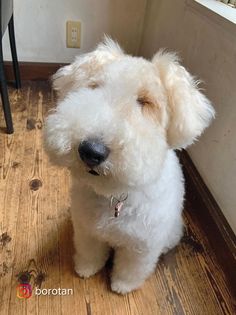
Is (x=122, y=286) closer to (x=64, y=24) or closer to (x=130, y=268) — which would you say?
(x=130, y=268)

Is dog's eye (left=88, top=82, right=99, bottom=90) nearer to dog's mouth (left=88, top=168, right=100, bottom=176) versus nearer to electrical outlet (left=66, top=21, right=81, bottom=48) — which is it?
dog's mouth (left=88, top=168, right=100, bottom=176)

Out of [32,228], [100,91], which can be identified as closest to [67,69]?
[100,91]

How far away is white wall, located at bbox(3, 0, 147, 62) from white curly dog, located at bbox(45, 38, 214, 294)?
3.87ft

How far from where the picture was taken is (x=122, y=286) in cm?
100

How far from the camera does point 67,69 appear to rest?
79cm

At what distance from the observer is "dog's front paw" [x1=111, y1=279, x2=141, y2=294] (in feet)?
3.27

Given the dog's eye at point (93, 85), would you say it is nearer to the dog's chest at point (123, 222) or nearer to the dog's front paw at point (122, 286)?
the dog's chest at point (123, 222)

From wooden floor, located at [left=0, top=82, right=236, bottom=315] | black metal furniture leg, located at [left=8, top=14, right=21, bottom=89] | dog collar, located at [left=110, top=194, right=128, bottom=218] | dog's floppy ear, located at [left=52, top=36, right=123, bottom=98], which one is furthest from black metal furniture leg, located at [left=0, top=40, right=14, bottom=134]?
dog collar, located at [left=110, top=194, right=128, bottom=218]

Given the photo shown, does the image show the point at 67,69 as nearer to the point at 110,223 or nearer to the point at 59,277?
the point at 110,223

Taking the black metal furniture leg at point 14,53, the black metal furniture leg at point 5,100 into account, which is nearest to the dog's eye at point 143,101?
the black metal furniture leg at point 5,100

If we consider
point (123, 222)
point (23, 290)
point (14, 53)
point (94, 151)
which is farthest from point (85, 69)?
point (14, 53)

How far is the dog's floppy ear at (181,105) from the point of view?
67 cm

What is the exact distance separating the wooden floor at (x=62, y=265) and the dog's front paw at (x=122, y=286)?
22mm

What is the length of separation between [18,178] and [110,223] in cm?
69
